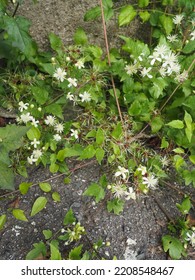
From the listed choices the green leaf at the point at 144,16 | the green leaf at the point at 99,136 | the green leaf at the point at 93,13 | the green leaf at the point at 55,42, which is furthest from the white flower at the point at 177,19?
the green leaf at the point at 99,136

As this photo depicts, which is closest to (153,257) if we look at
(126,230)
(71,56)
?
(126,230)

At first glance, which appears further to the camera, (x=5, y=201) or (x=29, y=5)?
(x=29, y=5)

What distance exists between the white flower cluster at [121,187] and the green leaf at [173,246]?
0.90 feet

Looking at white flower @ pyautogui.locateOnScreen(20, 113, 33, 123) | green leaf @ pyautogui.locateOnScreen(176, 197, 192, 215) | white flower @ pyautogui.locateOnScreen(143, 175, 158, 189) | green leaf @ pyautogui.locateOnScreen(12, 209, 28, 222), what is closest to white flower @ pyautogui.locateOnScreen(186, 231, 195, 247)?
green leaf @ pyautogui.locateOnScreen(176, 197, 192, 215)

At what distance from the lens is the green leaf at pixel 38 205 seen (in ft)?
7.39

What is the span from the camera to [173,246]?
221 cm

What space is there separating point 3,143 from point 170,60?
1.00 meters

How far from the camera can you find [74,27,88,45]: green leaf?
8.65 feet

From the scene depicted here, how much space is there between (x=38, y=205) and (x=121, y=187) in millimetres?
438

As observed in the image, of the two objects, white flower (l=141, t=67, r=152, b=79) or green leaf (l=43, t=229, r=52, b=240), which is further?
white flower (l=141, t=67, r=152, b=79)

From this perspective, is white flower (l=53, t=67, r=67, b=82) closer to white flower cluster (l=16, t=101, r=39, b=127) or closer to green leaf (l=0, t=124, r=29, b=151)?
white flower cluster (l=16, t=101, r=39, b=127)

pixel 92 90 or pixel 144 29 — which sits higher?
pixel 144 29

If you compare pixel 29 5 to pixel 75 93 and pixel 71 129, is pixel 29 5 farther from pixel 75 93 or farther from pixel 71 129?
pixel 71 129

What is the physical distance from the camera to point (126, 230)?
7.50 ft
